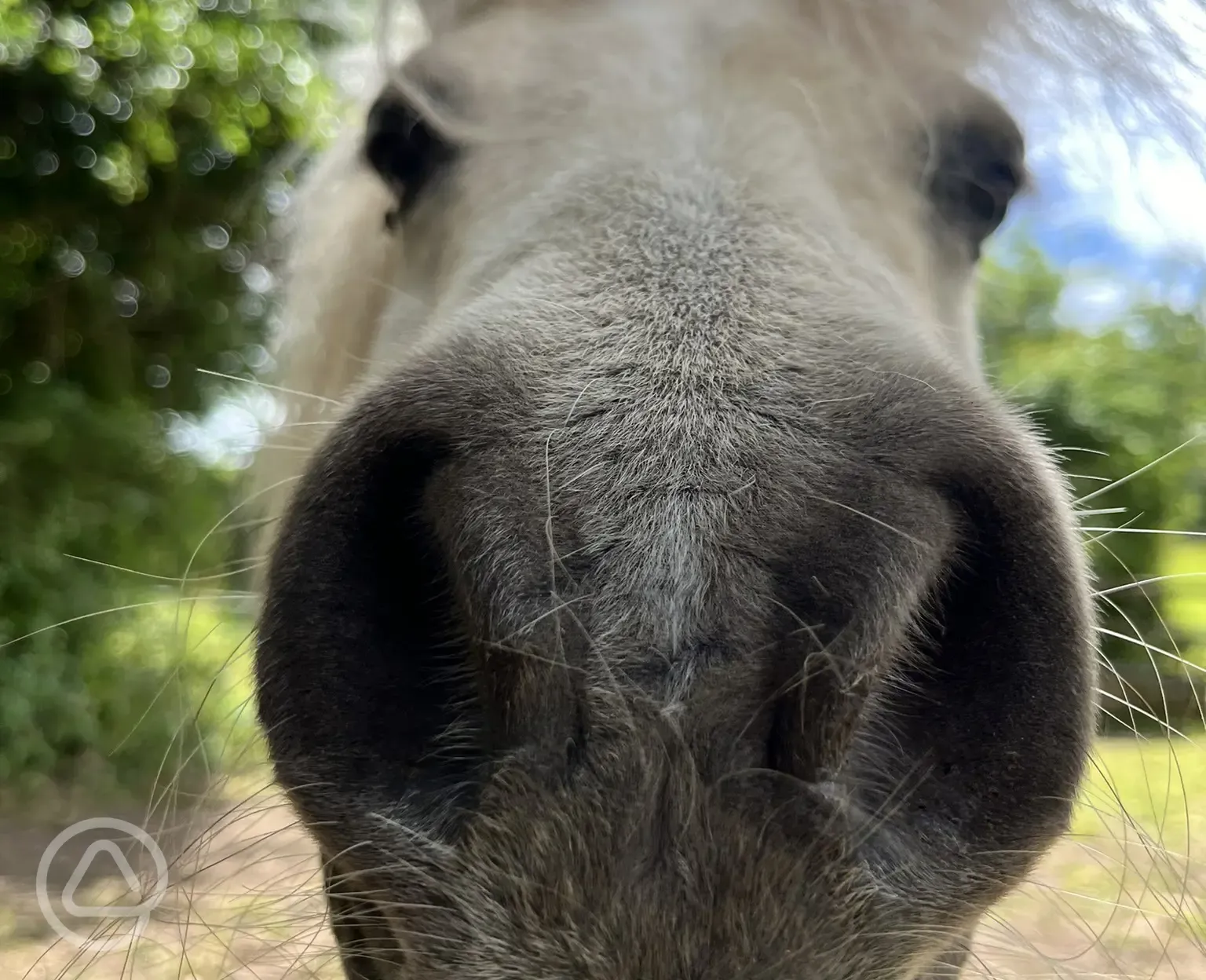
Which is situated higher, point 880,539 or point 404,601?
point 880,539

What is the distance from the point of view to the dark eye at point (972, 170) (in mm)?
1119

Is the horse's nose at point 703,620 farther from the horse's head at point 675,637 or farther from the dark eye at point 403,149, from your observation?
the dark eye at point 403,149

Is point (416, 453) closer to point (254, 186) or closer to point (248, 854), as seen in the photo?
point (248, 854)

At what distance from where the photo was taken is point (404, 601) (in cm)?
62

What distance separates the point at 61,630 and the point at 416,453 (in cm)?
402

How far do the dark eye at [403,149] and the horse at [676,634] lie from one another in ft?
1.35

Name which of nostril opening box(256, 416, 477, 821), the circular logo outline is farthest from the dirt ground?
nostril opening box(256, 416, 477, 821)

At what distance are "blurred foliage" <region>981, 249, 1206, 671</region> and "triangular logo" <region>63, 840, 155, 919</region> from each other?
2.35 metres

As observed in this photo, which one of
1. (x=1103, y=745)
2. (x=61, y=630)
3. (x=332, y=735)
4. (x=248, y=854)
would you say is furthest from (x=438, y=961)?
(x=61, y=630)

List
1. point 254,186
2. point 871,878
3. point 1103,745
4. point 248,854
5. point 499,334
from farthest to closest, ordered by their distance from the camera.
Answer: point 254,186
point 1103,745
point 248,854
point 499,334
point 871,878

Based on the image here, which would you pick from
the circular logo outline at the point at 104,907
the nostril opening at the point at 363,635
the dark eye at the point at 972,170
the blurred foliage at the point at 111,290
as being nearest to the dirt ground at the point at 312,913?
the circular logo outline at the point at 104,907

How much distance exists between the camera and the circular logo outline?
921mm

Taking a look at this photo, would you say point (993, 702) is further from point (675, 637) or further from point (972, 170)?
point (972, 170)

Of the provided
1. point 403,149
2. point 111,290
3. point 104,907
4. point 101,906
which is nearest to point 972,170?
point 403,149
